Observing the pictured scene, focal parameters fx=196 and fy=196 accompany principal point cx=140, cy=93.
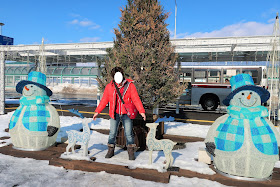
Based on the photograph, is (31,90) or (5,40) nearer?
(31,90)

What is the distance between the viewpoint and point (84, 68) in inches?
1029

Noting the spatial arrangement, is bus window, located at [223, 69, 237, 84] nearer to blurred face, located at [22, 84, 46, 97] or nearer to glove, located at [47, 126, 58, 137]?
glove, located at [47, 126, 58, 137]

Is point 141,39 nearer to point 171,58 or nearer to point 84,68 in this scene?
point 171,58


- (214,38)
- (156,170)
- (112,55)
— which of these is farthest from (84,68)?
(156,170)

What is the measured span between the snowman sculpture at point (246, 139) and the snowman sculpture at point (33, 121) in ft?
9.69

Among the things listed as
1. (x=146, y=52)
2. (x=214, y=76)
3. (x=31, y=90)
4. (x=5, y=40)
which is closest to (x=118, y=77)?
(x=146, y=52)

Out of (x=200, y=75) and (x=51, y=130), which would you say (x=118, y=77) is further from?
(x=200, y=75)

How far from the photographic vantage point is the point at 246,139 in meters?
2.63

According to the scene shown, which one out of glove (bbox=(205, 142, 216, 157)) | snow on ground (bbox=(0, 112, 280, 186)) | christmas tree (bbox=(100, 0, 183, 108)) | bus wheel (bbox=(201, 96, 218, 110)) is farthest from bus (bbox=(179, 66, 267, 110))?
glove (bbox=(205, 142, 216, 157))

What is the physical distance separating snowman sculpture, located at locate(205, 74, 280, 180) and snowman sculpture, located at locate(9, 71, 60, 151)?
2954mm

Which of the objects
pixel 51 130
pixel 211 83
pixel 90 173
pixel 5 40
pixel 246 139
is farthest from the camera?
pixel 5 40

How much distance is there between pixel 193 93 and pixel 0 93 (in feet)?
33.0

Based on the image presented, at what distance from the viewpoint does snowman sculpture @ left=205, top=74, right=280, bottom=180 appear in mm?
2588

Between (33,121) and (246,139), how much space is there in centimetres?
356
